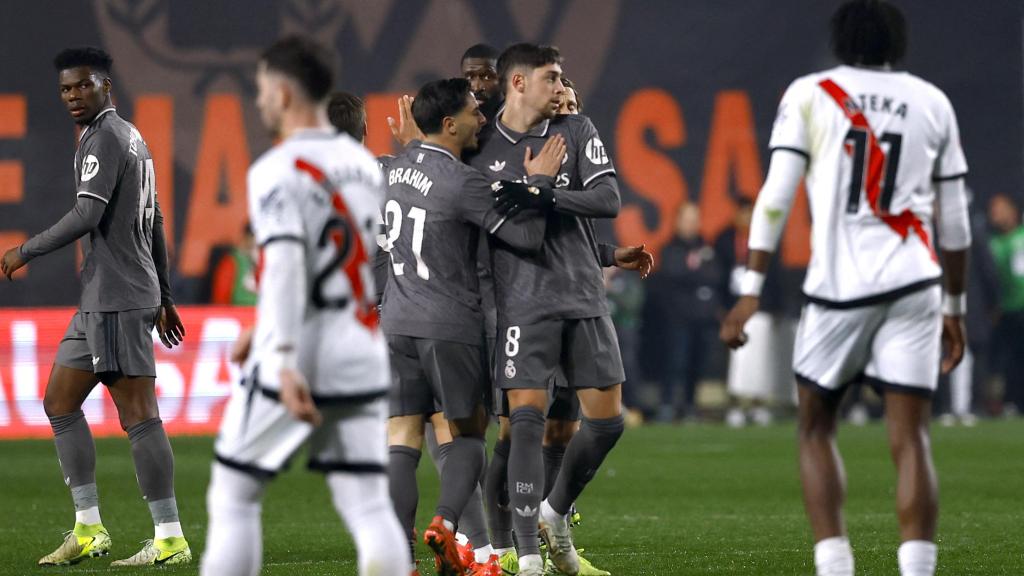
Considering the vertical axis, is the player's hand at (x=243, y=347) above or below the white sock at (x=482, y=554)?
above

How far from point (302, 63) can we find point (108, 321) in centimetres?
330

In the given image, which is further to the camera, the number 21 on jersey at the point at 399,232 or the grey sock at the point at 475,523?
the grey sock at the point at 475,523

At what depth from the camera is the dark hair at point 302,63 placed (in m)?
4.89

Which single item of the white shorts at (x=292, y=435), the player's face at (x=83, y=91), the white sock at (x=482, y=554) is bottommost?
the white sock at (x=482, y=554)

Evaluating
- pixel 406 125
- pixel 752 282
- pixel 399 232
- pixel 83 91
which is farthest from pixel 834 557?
pixel 83 91

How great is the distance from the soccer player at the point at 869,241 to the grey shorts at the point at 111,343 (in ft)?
10.9

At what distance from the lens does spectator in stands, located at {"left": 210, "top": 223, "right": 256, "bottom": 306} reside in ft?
59.2

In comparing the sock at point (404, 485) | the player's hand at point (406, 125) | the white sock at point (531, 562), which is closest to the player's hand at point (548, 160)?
the player's hand at point (406, 125)

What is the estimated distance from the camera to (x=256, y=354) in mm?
4852

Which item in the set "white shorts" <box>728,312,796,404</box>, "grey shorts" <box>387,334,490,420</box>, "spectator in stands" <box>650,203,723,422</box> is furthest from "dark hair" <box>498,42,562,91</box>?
"white shorts" <box>728,312,796,404</box>

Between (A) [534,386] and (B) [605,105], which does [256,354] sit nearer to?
(A) [534,386]

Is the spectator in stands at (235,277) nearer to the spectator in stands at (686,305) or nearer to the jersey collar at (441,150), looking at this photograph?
the spectator in stands at (686,305)

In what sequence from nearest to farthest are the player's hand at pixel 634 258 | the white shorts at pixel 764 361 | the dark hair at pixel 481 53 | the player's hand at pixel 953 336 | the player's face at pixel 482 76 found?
the player's hand at pixel 953 336 → the player's hand at pixel 634 258 → the player's face at pixel 482 76 → the dark hair at pixel 481 53 → the white shorts at pixel 764 361

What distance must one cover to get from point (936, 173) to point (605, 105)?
14.3m
